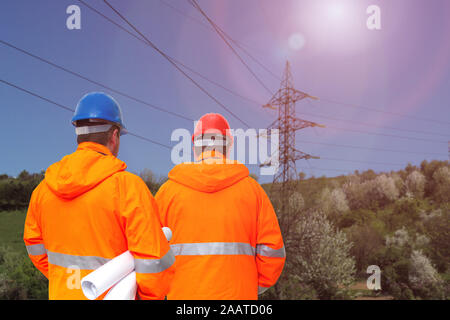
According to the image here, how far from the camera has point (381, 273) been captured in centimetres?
5331

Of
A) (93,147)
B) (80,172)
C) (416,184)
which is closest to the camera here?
(80,172)

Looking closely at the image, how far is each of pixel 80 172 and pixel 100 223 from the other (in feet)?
1.60

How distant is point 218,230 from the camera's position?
4.14 m

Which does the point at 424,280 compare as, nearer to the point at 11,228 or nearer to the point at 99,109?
the point at 11,228

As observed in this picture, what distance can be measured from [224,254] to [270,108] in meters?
36.3

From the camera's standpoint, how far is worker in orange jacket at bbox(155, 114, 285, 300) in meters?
4.09

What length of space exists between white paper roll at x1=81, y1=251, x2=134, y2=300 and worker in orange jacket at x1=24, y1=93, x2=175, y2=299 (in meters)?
0.09

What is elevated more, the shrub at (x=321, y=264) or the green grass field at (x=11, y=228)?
the green grass field at (x=11, y=228)

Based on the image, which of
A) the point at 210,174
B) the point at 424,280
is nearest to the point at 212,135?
the point at 210,174

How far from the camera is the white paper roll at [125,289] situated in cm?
281

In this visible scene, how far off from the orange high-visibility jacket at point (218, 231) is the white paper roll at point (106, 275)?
1272mm

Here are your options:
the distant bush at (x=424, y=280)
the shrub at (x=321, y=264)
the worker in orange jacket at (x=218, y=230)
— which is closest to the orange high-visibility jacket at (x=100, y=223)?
the worker in orange jacket at (x=218, y=230)

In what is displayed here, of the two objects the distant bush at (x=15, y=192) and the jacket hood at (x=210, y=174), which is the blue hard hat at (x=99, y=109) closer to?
the jacket hood at (x=210, y=174)

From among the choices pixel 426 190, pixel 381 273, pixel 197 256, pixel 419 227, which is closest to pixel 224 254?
pixel 197 256
